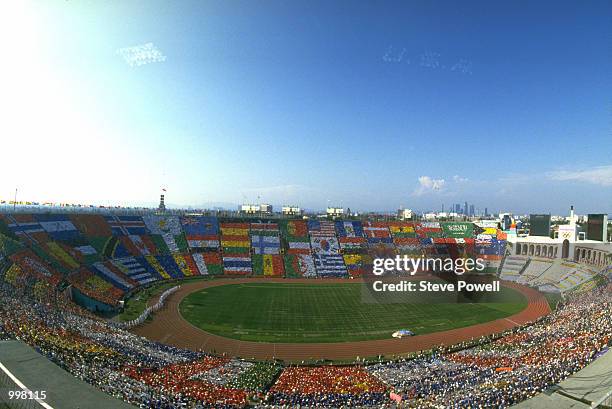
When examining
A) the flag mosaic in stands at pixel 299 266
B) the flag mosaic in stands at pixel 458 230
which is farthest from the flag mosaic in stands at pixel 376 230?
the flag mosaic in stands at pixel 299 266

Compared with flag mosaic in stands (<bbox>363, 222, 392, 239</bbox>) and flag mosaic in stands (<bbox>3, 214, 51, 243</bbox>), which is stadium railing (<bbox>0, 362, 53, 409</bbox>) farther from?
flag mosaic in stands (<bbox>363, 222, 392, 239</bbox>)

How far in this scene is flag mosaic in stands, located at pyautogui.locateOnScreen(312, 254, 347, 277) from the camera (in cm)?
→ 6744

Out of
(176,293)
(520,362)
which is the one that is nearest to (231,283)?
(176,293)

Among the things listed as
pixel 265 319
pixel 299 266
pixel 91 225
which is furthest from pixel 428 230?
pixel 91 225

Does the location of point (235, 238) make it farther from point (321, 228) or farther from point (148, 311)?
point (148, 311)

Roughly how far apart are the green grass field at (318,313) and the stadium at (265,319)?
0.27 metres

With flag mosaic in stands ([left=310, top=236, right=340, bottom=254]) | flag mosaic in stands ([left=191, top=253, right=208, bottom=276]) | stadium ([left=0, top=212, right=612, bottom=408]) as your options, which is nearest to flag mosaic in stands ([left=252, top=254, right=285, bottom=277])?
stadium ([left=0, top=212, right=612, bottom=408])

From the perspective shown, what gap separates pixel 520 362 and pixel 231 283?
146 ft

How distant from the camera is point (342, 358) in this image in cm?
3047

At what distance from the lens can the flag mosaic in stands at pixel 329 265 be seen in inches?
2655

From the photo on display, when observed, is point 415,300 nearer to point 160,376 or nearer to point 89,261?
point 160,376

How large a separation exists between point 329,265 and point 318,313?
27.3m

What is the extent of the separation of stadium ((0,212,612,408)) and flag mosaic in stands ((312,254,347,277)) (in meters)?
0.39

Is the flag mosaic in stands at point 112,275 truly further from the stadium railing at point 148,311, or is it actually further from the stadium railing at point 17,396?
the stadium railing at point 17,396
